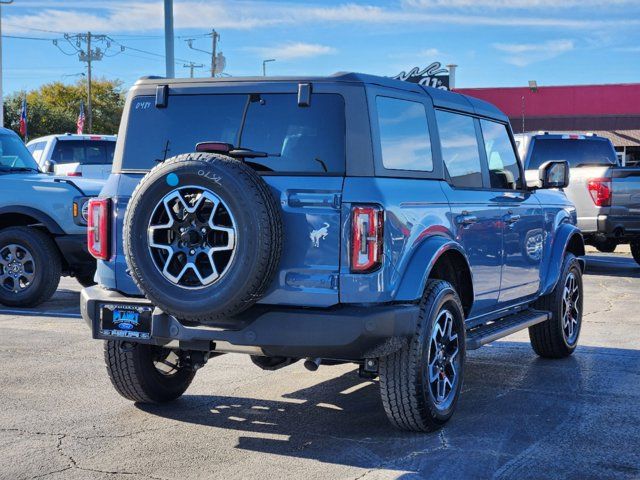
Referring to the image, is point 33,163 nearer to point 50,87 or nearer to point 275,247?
point 275,247

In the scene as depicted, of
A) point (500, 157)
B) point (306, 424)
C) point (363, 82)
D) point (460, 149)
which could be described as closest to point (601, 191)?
point (500, 157)

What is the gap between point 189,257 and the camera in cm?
483

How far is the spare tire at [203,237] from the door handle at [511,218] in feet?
7.78

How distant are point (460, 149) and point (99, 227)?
2443mm

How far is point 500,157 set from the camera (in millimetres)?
7145

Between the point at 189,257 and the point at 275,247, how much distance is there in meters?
0.45

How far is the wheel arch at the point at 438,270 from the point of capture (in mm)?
5066

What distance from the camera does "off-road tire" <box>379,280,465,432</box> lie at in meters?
5.09

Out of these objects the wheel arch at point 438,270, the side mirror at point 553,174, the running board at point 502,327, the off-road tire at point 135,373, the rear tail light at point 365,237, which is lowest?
the off-road tire at point 135,373

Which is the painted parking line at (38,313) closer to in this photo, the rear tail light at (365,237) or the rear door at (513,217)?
the rear door at (513,217)

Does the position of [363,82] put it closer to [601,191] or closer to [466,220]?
[466,220]

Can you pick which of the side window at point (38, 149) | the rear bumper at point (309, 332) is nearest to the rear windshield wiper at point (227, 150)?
the rear bumper at point (309, 332)

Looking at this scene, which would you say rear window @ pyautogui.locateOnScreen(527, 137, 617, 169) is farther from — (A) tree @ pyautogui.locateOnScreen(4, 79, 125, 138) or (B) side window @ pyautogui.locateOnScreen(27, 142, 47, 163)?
(A) tree @ pyautogui.locateOnScreen(4, 79, 125, 138)

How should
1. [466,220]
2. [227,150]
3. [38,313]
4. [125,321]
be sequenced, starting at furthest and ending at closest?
[38,313]
[466,220]
[125,321]
[227,150]
